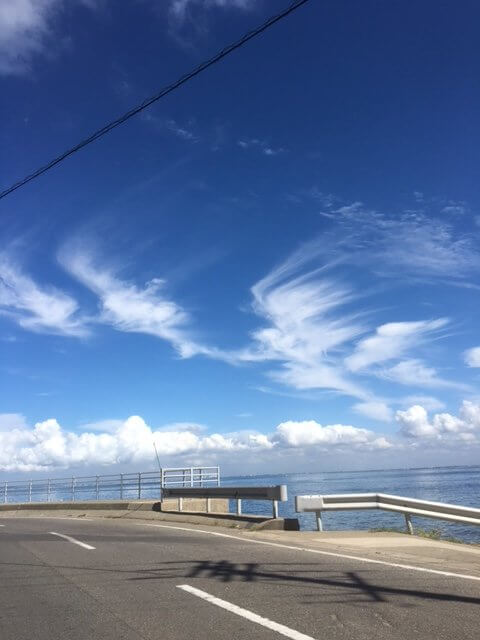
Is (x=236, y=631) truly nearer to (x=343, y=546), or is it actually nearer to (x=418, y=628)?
(x=418, y=628)

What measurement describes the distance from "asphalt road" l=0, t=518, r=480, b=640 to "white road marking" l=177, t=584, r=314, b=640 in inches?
0.5

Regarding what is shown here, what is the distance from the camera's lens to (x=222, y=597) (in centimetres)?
680

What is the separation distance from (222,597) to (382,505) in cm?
719

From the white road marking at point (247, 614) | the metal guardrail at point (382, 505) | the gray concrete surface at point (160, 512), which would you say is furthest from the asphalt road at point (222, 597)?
the gray concrete surface at point (160, 512)

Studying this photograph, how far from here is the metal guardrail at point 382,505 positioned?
11727mm

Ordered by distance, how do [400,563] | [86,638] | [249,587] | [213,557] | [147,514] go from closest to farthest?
[86,638]
[249,587]
[400,563]
[213,557]
[147,514]

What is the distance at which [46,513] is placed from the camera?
24484mm

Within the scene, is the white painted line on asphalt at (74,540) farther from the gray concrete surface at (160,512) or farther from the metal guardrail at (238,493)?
the metal guardrail at (238,493)

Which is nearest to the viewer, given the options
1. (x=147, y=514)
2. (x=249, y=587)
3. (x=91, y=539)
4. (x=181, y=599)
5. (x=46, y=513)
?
(x=181, y=599)

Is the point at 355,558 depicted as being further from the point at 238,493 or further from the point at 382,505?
the point at 238,493

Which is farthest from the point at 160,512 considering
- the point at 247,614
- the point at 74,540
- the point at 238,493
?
the point at 247,614

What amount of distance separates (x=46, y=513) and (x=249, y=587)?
65.0ft

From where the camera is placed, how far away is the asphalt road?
549 centimetres

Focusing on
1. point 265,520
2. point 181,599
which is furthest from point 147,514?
point 181,599
